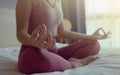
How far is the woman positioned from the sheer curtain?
1.22m

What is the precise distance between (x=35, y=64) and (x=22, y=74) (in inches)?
2.8

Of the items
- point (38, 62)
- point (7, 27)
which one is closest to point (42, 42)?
point (38, 62)

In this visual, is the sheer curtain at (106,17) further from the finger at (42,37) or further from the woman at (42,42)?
the finger at (42,37)

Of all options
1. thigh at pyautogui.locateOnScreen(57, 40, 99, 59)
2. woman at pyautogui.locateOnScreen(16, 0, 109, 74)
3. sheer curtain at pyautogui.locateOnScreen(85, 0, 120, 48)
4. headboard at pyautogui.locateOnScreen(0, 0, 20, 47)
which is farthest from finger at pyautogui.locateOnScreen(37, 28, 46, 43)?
sheer curtain at pyautogui.locateOnScreen(85, 0, 120, 48)

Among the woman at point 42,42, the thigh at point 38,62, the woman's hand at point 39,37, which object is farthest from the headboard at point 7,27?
the woman's hand at point 39,37

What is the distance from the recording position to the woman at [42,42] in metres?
0.87

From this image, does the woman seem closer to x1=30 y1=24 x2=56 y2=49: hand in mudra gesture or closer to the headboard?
x1=30 y1=24 x2=56 y2=49: hand in mudra gesture

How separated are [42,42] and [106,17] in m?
1.82

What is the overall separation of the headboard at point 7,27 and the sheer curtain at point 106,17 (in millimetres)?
990

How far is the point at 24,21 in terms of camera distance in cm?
102

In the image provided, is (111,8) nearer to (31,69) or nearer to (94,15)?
(94,15)

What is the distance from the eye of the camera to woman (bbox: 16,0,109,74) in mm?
869

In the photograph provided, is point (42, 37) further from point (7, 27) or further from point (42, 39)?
point (7, 27)

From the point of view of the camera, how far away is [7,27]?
83.4 inches
